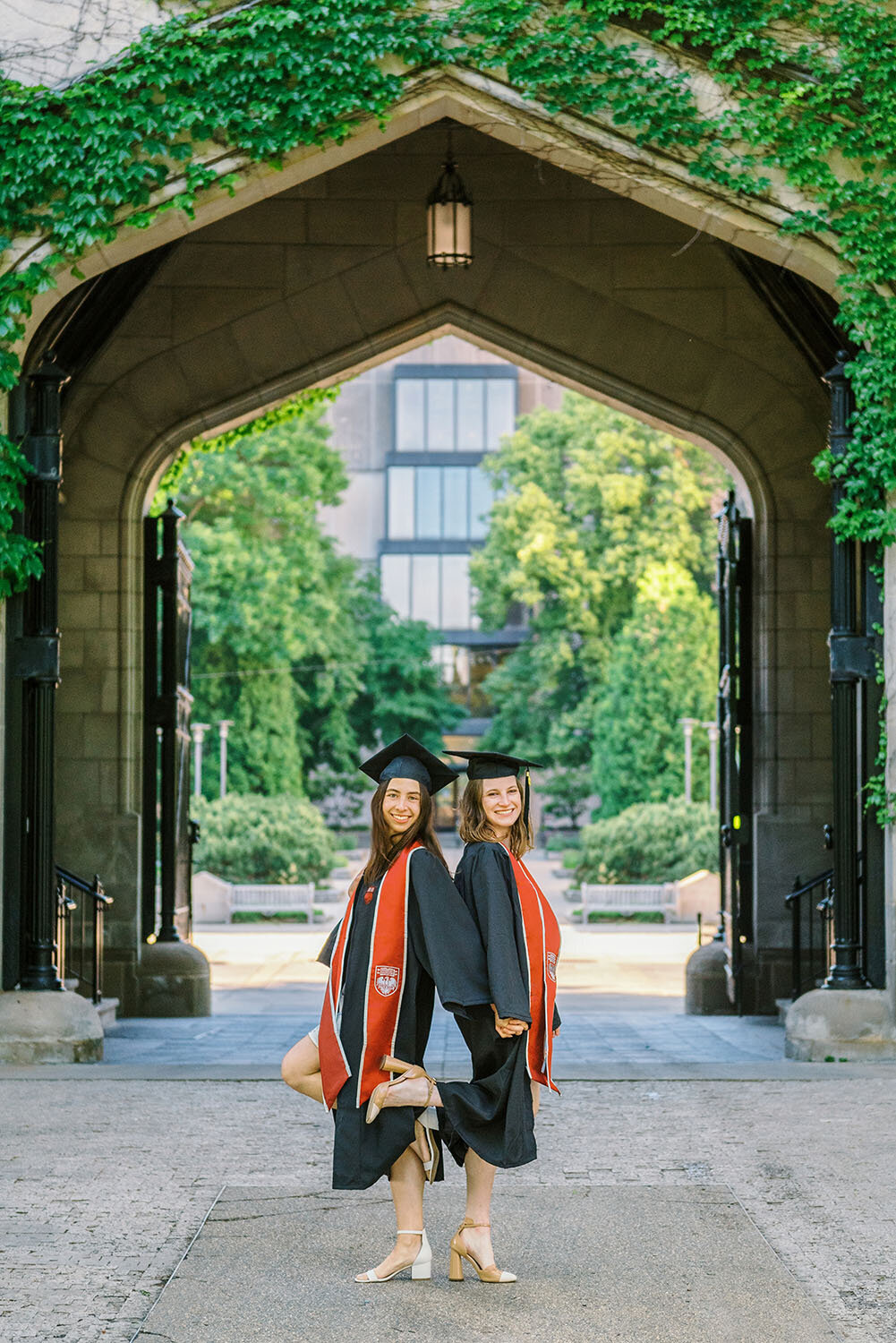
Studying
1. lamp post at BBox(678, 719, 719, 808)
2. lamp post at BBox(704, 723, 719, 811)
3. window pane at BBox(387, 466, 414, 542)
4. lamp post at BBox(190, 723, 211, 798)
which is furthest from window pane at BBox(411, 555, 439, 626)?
lamp post at BBox(678, 719, 719, 808)

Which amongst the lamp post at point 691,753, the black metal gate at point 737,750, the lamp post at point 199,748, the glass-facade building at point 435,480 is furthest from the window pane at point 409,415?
the black metal gate at point 737,750

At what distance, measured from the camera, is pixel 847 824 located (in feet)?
29.9

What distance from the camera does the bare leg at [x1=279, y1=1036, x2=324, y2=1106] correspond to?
4621mm

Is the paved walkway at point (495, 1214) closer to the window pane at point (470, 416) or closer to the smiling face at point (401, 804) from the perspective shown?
the smiling face at point (401, 804)

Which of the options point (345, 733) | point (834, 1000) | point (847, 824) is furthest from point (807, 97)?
point (345, 733)

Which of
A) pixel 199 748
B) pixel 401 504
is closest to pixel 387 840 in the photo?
pixel 199 748

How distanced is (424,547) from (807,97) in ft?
144

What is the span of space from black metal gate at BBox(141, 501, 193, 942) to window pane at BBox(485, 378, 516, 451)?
41.6 meters

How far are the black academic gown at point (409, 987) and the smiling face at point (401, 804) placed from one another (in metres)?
0.10

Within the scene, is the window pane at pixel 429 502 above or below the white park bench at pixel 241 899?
above

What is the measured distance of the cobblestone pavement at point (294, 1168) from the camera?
448 cm

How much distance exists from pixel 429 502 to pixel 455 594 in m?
3.34

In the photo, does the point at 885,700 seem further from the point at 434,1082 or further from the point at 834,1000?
the point at 434,1082

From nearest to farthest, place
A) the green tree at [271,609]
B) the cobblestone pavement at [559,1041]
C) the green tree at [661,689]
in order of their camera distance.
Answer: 1. the cobblestone pavement at [559,1041]
2. the green tree at [271,609]
3. the green tree at [661,689]
